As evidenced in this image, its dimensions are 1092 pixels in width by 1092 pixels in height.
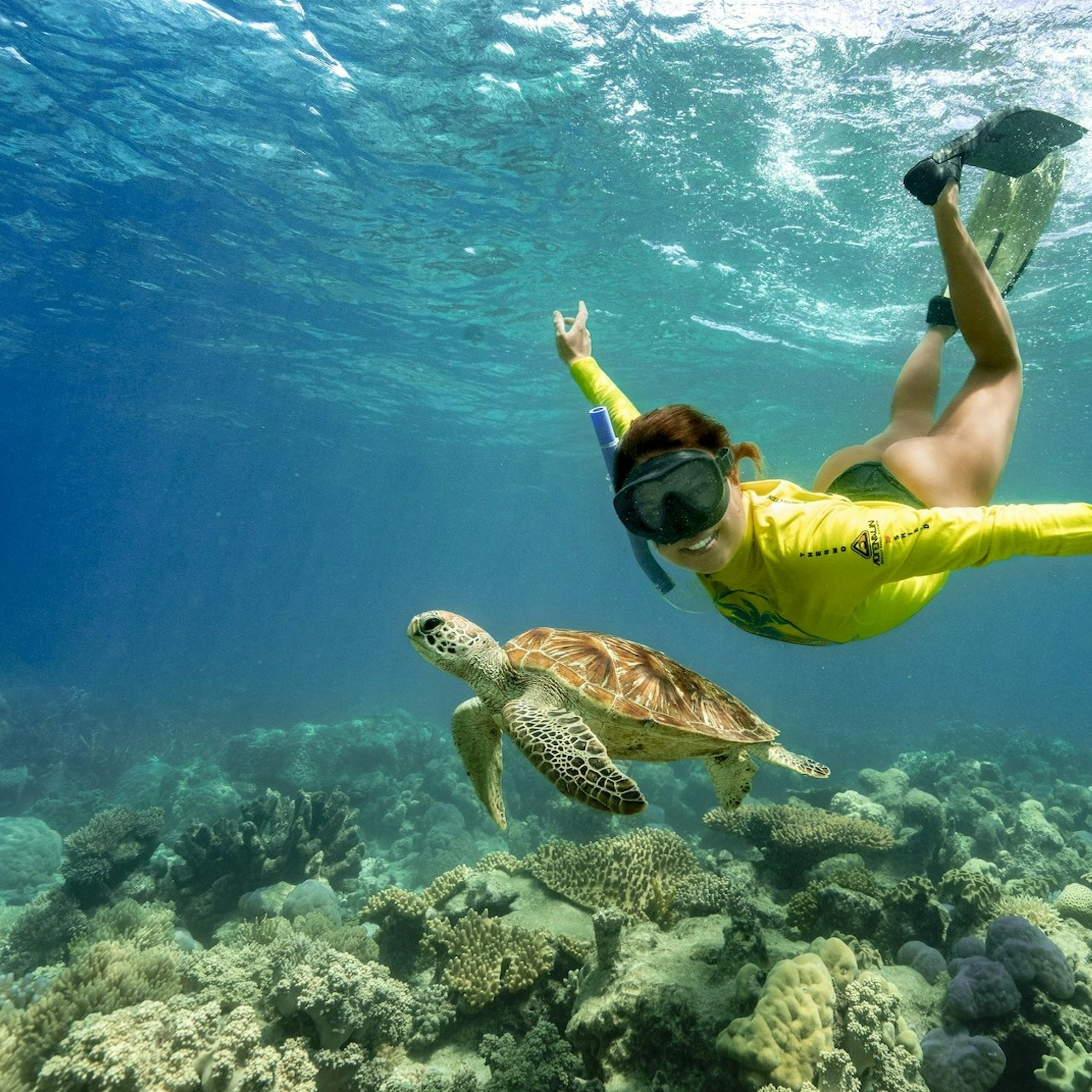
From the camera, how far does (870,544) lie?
8.57 ft

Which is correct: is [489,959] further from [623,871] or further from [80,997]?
[80,997]

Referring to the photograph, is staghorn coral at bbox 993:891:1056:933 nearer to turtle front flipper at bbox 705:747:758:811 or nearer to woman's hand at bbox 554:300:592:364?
turtle front flipper at bbox 705:747:758:811

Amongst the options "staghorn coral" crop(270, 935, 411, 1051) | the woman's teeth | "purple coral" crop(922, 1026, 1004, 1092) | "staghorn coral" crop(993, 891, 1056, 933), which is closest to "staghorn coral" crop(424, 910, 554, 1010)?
"staghorn coral" crop(270, 935, 411, 1051)

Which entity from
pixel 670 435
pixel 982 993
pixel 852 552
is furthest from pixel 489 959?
pixel 670 435

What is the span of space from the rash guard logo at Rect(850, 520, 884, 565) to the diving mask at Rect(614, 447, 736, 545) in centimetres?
61

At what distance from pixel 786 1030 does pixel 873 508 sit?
2.86 meters

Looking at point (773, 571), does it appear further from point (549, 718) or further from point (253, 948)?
point (253, 948)

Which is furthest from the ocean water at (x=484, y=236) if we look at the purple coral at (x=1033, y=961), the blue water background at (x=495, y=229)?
the purple coral at (x=1033, y=961)

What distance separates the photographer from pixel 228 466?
5219 cm

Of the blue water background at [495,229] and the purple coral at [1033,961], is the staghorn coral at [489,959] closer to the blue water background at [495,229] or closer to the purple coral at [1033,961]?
the purple coral at [1033,961]

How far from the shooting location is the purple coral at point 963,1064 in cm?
336

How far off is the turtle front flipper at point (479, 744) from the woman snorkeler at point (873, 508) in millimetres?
1898

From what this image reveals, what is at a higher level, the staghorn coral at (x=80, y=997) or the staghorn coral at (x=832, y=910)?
the staghorn coral at (x=832, y=910)

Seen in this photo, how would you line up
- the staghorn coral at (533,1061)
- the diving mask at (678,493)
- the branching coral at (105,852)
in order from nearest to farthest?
1. the diving mask at (678,493)
2. the staghorn coral at (533,1061)
3. the branching coral at (105,852)
